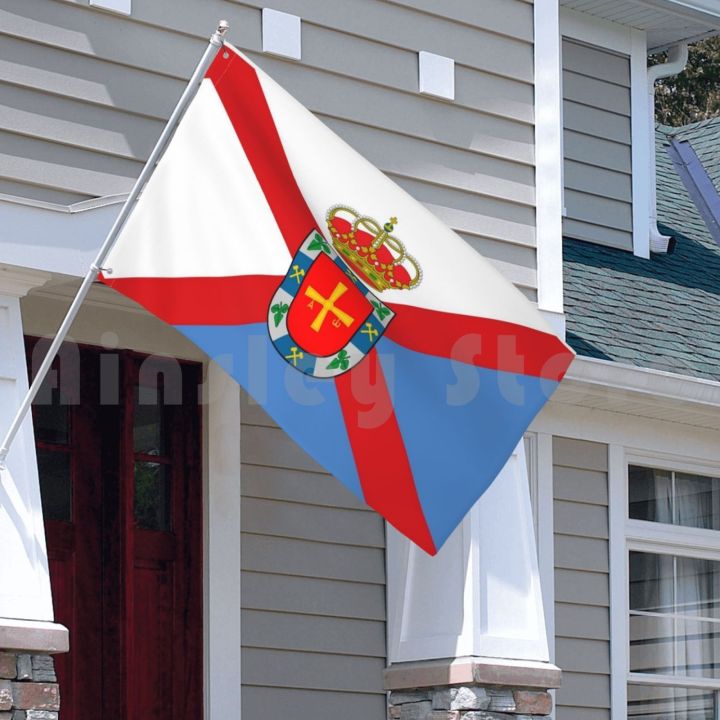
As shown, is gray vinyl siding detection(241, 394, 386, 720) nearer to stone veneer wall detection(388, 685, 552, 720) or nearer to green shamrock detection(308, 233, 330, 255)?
stone veneer wall detection(388, 685, 552, 720)

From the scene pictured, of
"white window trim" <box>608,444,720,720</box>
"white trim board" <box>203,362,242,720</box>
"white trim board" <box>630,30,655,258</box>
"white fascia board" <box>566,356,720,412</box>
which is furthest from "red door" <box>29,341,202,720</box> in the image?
"white trim board" <box>630,30,655,258</box>

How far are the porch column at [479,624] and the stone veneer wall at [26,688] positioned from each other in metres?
1.91

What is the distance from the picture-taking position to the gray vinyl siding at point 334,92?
6.83 metres

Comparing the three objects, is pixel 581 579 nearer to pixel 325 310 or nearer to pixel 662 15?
pixel 325 310

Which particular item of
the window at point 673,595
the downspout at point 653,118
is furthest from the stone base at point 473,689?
the downspout at point 653,118

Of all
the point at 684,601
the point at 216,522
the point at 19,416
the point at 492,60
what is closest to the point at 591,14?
the point at 492,60

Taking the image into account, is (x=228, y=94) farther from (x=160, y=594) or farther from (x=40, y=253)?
(x=160, y=594)

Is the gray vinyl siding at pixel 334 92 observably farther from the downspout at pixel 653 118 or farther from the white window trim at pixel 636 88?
the downspout at pixel 653 118

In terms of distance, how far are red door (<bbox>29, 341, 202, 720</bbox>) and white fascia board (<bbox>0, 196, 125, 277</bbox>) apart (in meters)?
0.92

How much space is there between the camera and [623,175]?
11328 millimetres

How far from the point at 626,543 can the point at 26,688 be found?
14.2 ft

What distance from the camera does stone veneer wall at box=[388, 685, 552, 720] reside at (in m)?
7.03

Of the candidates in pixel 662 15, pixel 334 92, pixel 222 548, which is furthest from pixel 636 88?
pixel 222 548

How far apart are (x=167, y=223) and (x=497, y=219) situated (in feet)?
9.58
